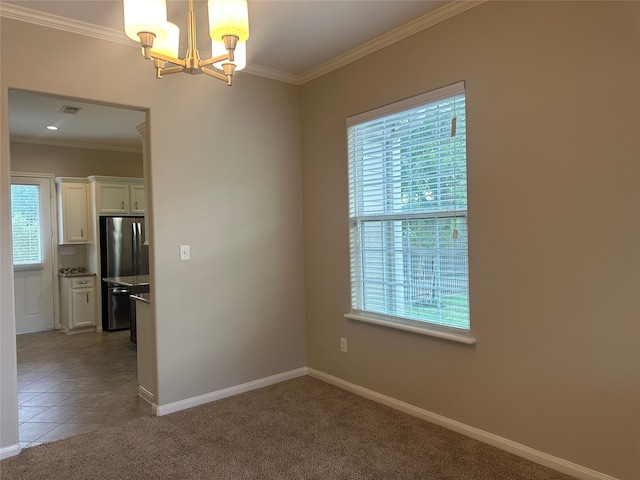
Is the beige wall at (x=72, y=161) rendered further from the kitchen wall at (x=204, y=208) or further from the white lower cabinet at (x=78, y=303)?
the kitchen wall at (x=204, y=208)

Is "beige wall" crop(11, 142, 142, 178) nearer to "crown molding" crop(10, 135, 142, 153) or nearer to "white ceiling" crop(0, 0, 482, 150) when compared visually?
"crown molding" crop(10, 135, 142, 153)

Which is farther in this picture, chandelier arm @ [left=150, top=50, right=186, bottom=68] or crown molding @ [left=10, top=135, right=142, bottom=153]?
crown molding @ [left=10, top=135, right=142, bottom=153]

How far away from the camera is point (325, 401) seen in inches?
132

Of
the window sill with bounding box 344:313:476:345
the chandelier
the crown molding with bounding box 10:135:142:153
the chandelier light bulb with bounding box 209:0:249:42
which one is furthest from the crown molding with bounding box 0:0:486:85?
the crown molding with bounding box 10:135:142:153

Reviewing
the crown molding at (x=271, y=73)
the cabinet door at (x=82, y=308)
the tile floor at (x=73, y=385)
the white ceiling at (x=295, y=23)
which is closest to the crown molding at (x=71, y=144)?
the cabinet door at (x=82, y=308)

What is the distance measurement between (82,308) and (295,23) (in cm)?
522

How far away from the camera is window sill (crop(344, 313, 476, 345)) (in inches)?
106

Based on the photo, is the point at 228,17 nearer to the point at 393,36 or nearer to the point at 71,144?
the point at 393,36

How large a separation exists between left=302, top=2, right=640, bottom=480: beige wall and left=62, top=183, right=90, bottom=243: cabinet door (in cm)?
518

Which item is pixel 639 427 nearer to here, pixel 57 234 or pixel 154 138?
pixel 154 138

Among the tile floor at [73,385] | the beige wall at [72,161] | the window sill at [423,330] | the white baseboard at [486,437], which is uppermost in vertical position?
the beige wall at [72,161]

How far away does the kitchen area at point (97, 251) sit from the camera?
617 cm

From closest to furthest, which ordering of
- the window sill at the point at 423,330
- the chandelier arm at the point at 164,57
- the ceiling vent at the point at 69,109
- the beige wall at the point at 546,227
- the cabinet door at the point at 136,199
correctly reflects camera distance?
the chandelier arm at the point at 164,57, the beige wall at the point at 546,227, the window sill at the point at 423,330, the ceiling vent at the point at 69,109, the cabinet door at the point at 136,199

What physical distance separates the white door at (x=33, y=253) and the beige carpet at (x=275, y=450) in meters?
4.22
